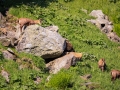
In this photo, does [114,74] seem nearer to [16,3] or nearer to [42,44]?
[42,44]

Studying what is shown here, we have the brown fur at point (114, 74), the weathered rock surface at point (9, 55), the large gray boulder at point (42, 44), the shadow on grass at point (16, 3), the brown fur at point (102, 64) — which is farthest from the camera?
the shadow on grass at point (16, 3)

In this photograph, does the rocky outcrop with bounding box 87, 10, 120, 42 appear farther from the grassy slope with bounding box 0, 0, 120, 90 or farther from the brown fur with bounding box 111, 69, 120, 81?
the brown fur with bounding box 111, 69, 120, 81

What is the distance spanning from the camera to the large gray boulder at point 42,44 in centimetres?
1422

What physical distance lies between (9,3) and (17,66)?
7.12 m

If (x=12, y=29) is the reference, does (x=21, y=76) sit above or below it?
below

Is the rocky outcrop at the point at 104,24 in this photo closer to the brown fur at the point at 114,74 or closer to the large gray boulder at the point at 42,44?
the brown fur at the point at 114,74

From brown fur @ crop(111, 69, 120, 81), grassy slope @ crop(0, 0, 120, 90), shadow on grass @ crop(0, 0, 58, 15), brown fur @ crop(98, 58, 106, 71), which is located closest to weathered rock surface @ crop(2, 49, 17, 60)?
grassy slope @ crop(0, 0, 120, 90)

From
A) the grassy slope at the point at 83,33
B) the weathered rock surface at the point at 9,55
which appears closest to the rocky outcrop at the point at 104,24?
the grassy slope at the point at 83,33

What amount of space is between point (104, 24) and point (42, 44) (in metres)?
7.39

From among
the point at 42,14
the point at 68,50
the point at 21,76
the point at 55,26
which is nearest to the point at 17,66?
the point at 21,76

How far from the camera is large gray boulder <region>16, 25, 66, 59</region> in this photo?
1422 cm

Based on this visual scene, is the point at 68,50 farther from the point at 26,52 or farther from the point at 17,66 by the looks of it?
the point at 17,66

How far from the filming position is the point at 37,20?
17578 millimetres

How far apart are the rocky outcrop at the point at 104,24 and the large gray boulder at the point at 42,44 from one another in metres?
5.76
